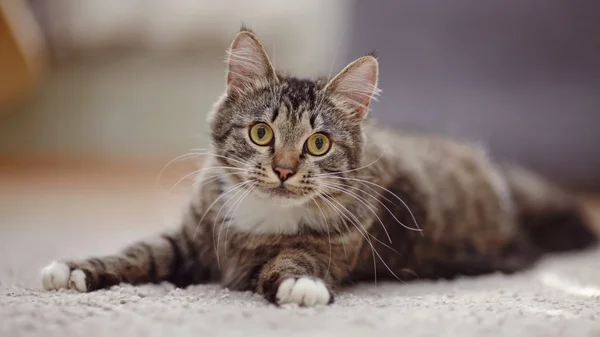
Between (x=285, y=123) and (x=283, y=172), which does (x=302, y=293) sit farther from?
(x=285, y=123)

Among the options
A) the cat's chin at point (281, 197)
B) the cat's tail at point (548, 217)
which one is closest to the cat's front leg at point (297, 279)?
the cat's chin at point (281, 197)

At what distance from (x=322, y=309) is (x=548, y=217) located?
1378 millimetres

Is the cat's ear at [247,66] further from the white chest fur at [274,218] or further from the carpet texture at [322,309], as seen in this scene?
the carpet texture at [322,309]

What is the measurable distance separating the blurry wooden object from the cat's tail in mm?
1891

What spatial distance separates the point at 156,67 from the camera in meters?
4.35

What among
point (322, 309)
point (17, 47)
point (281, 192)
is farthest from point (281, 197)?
point (17, 47)

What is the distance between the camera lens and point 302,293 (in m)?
1.10

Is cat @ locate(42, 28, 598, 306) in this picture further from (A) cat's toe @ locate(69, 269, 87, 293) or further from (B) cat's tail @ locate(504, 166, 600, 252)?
(B) cat's tail @ locate(504, 166, 600, 252)

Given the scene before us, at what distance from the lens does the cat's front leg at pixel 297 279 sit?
1104 mm

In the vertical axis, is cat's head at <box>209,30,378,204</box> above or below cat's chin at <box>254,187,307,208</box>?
above

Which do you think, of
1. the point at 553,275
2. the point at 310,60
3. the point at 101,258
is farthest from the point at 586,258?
the point at 310,60

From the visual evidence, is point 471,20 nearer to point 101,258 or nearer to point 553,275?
point 553,275

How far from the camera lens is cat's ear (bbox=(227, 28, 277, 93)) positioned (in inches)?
55.3

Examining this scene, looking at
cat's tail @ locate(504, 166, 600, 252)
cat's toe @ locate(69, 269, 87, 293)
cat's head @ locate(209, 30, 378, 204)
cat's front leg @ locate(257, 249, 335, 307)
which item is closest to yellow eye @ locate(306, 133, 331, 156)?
cat's head @ locate(209, 30, 378, 204)
